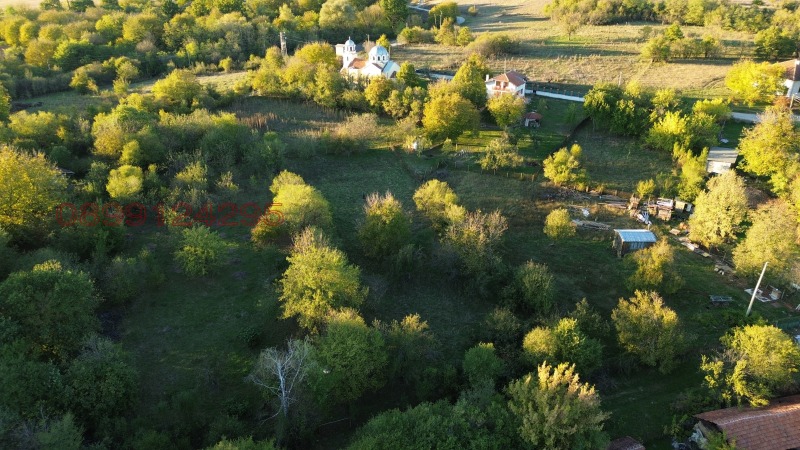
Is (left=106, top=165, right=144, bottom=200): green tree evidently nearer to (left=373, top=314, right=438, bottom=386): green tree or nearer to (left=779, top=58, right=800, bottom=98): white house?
(left=373, top=314, right=438, bottom=386): green tree

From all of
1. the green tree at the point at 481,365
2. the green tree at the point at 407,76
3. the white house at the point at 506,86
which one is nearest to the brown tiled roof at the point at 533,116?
the white house at the point at 506,86

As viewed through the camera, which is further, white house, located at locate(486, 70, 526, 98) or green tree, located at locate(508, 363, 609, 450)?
white house, located at locate(486, 70, 526, 98)

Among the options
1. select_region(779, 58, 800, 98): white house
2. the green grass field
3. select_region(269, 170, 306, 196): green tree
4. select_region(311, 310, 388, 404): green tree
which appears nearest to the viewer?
select_region(311, 310, 388, 404): green tree

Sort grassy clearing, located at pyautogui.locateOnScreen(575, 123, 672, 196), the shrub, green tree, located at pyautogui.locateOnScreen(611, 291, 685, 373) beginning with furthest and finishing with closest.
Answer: the shrub < grassy clearing, located at pyautogui.locateOnScreen(575, 123, 672, 196) < green tree, located at pyautogui.locateOnScreen(611, 291, 685, 373)

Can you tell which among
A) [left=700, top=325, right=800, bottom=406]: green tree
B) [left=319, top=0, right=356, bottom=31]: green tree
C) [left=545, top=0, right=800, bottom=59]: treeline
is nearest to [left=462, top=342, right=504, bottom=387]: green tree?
[left=700, top=325, right=800, bottom=406]: green tree

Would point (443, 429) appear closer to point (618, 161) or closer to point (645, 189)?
point (645, 189)

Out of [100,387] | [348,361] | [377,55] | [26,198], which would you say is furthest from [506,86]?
[100,387]

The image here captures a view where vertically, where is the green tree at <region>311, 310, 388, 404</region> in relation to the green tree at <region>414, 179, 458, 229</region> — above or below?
below
